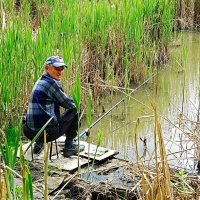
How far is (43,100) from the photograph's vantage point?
3.98 metres

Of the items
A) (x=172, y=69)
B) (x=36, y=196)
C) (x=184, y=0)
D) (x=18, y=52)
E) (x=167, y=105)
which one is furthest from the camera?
(x=184, y=0)

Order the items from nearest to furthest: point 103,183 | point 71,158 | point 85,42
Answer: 1. point 103,183
2. point 71,158
3. point 85,42

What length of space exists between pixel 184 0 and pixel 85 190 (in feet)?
20.8

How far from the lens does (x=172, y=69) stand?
7156 mm

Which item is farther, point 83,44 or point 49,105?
point 83,44

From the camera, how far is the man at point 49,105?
3.94m

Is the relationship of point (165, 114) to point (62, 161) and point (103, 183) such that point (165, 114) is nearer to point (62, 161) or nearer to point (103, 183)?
point (62, 161)

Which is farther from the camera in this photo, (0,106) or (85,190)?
(0,106)

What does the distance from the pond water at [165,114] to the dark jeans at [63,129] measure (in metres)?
0.57

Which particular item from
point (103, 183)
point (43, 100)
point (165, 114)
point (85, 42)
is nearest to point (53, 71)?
point (43, 100)

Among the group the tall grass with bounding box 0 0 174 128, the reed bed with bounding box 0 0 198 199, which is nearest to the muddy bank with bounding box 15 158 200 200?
the reed bed with bounding box 0 0 198 199

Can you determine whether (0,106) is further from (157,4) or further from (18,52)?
(157,4)

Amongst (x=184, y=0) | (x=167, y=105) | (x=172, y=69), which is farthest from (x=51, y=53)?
(x=184, y=0)

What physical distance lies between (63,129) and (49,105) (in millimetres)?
260
